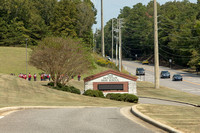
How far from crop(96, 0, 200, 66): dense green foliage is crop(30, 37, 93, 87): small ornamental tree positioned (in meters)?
24.4

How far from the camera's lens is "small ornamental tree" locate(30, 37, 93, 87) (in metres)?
42.9

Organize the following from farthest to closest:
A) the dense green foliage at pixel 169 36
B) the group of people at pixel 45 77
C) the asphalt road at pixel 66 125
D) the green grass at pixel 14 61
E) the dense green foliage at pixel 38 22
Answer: the dense green foliage at pixel 38 22
the dense green foliage at pixel 169 36
the green grass at pixel 14 61
the group of people at pixel 45 77
the asphalt road at pixel 66 125

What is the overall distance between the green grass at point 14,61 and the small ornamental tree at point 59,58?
2574cm

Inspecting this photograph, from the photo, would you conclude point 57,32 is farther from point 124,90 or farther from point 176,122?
point 176,122

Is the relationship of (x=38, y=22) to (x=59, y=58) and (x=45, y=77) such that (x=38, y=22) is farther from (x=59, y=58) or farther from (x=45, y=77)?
(x=59, y=58)

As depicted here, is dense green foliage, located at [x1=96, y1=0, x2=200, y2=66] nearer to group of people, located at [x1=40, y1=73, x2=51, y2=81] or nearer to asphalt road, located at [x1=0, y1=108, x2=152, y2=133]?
group of people, located at [x1=40, y1=73, x2=51, y2=81]

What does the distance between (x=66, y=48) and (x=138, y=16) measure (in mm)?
119509

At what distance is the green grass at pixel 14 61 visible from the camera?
7800 centimetres

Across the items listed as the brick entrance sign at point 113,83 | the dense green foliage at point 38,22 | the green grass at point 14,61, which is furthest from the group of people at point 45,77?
the dense green foliage at point 38,22

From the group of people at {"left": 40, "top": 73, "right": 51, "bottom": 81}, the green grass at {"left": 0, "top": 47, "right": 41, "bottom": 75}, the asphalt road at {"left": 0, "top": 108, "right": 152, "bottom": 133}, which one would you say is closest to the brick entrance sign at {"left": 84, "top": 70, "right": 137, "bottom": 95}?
the group of people at {"left": 40, "top": 73, "right": 51, "bottom": 81}

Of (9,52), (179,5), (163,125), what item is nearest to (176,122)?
(163,125)

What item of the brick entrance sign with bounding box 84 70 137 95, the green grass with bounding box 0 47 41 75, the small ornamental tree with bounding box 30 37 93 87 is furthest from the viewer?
the green grass with bounding box 0 47 41 75

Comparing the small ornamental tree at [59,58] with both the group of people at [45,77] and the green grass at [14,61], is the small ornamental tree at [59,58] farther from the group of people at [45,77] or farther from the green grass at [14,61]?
the green grass at [14,61]

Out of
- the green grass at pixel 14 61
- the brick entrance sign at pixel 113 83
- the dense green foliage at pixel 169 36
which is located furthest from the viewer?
the dense green foliage at pixel 169 36
